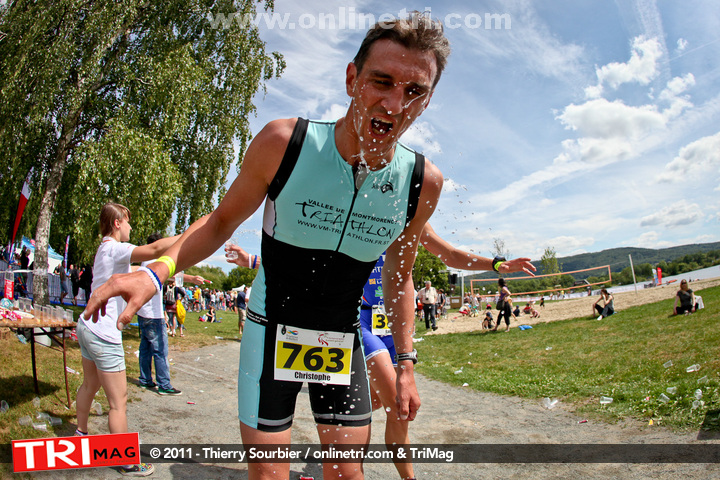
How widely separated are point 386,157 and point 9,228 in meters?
16.1

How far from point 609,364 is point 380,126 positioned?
335 inches

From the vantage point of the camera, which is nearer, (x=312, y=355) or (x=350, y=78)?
(x=350, y=78)

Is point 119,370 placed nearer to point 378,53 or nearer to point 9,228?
point 378,53

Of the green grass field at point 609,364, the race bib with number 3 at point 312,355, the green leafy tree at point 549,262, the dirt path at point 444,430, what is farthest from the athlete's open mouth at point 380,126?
the green leafy tree at point 549,262

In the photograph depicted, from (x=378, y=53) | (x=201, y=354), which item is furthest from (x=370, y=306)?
(x=201, y=354)

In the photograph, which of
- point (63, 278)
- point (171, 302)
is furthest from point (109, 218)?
point (63, 278)

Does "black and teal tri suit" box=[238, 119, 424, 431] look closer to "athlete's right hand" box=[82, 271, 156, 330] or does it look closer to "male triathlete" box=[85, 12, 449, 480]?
"male triathlete" box=[85, 12, 449, 480]

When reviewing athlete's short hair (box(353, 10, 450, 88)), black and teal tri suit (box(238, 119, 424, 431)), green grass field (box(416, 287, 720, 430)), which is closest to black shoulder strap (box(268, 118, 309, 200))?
black and teal tri suit (box(238, 119, 424, 431))

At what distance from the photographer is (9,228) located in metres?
14.0

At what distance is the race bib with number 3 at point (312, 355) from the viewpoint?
2.17 m

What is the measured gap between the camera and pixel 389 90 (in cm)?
189

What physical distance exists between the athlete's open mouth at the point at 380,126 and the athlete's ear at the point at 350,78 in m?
0.20

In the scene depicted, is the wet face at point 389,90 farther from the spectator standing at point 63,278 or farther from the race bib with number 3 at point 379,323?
the spectator standing at point 63,278

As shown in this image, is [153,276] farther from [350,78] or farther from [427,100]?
[427,100]
